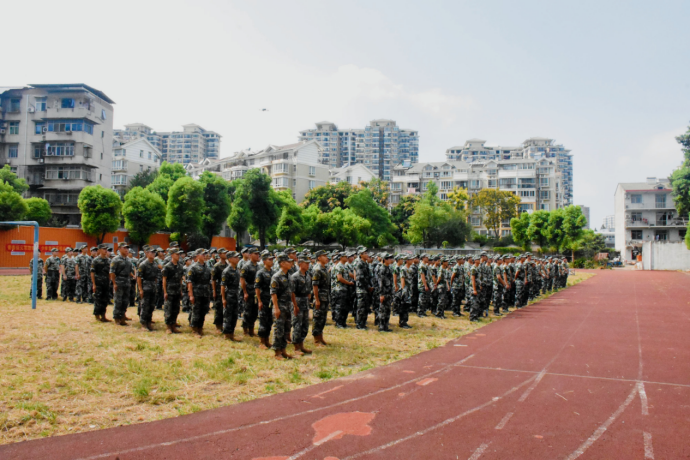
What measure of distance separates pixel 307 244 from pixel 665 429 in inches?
1838

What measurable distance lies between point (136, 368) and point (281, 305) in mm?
2558

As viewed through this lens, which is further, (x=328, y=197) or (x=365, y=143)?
(x=365, y=143)

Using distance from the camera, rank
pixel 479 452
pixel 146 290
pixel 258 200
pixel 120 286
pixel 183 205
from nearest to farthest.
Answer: pixel 479 452 < pixel 146 290 < pixel 120 286 < pixel 183 205 < pixel 258 200

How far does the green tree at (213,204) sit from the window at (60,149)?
14304 mm

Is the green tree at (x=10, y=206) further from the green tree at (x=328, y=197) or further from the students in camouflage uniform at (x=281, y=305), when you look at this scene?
the students in camouflage uniform at (x=281, y=305)

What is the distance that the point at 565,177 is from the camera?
14238 cm

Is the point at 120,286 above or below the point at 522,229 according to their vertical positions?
below

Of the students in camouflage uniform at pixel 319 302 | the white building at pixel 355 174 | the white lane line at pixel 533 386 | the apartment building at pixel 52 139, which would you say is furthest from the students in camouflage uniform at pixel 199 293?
the white building at pixel 355 174

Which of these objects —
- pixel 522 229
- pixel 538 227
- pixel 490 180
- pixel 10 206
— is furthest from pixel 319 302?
pixel 490 180

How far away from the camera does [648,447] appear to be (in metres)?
4.88

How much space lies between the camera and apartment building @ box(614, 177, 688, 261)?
6247 centimetres

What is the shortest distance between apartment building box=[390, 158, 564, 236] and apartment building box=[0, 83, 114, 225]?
1890 inches

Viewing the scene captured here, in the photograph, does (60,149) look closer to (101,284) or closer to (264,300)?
(101,284)

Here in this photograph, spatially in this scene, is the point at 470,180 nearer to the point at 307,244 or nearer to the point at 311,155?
the point at 311,155
